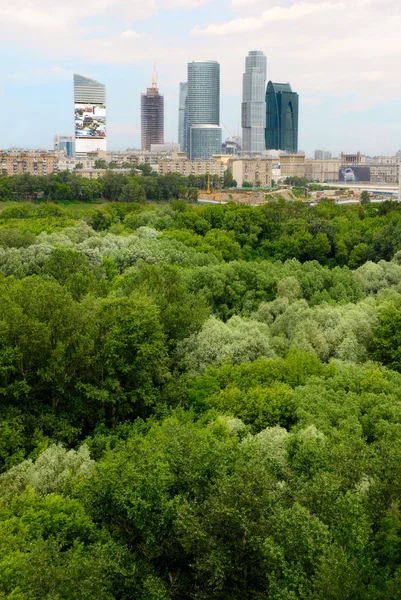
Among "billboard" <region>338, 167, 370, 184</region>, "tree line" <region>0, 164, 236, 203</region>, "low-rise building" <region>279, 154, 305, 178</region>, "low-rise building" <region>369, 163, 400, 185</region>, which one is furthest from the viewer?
"low-rise building" <region>369, 163, 400, 185</region>

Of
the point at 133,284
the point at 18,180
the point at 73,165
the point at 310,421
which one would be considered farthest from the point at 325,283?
the point at 73,165

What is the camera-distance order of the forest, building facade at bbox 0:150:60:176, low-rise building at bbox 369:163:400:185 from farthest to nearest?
1. low-rise building at bbox 369:163:400:185
2. building facade at bbox 0:150:60:176
3. the forest

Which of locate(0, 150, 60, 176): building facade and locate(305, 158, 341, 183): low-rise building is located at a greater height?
locate(305, 158, 341, 183): low-rise building

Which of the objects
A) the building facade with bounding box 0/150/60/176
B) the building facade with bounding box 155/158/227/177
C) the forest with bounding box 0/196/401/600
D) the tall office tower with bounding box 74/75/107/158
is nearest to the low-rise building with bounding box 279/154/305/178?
the building facade with bounding box 155/158/227/177

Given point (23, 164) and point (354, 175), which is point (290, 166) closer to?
point (354, 175)

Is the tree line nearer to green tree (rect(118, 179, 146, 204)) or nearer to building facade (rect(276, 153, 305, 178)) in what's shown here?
green tree (rect(118, 179, 146, 204))
